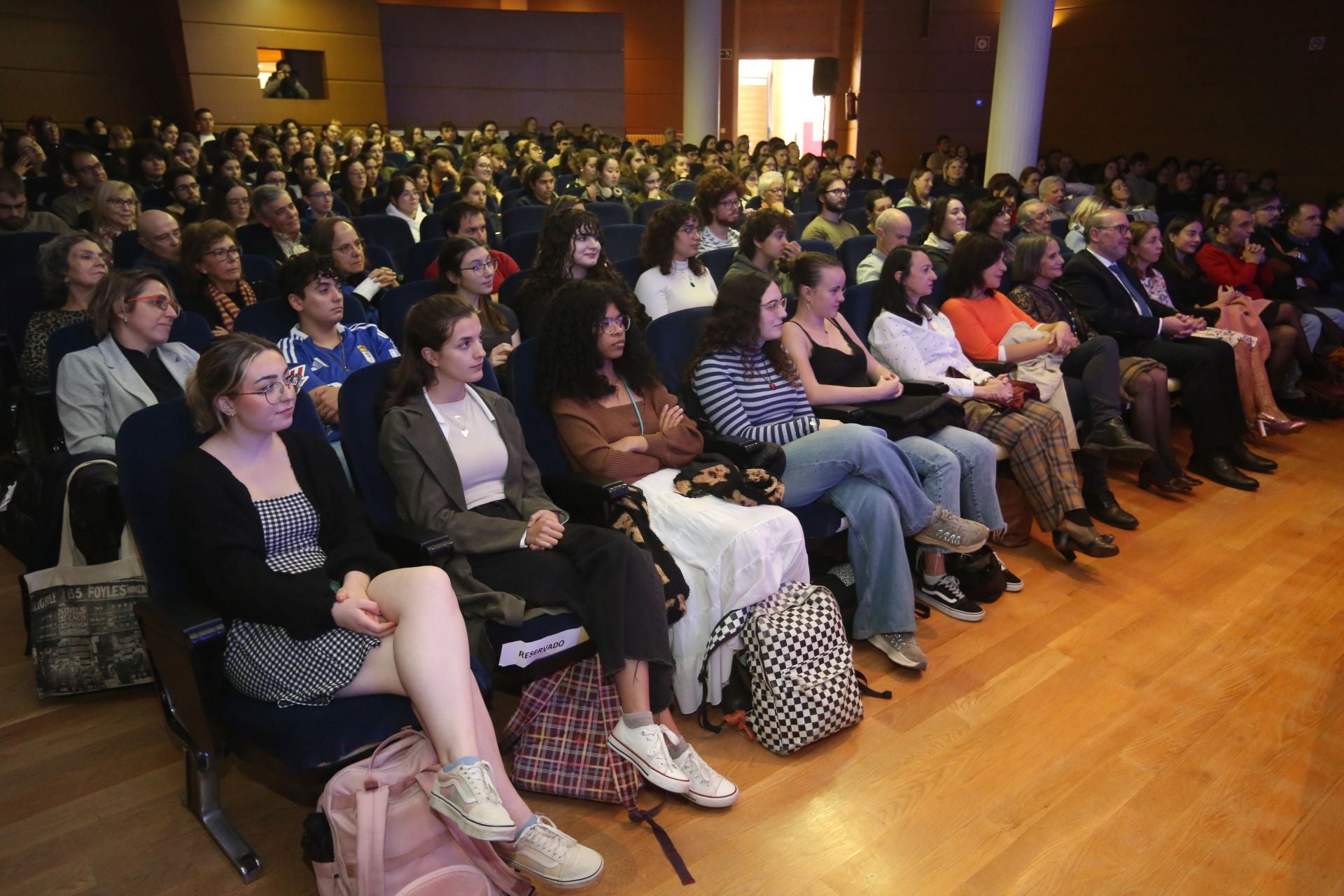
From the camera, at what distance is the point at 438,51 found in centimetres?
1344

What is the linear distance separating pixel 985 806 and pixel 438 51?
13728 millimetres

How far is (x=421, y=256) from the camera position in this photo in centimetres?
426

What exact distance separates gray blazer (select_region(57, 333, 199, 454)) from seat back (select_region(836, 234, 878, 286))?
2968 mm

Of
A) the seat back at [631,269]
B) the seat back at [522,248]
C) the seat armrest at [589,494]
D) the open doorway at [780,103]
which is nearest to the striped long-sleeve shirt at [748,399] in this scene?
the seat armrest at [589,494]

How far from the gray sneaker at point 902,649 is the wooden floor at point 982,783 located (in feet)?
0.17

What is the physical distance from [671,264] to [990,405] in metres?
1.41

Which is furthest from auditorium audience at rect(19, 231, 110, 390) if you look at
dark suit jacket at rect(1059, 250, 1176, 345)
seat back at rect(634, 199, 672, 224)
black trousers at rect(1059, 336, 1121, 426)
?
dark suit jacket at rect(1059, 250, 1176, 345)

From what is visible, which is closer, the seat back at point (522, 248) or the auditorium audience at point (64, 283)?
the auditorium audience at point (64, 283)

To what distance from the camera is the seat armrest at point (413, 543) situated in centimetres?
200

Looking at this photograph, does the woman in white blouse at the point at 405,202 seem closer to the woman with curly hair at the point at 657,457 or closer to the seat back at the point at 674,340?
the seat back at the point at 674,340

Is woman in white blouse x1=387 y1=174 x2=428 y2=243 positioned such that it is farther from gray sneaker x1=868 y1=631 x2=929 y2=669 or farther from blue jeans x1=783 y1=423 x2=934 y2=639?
gray sneaker x1=868 y1=631 x2=929 y2=669

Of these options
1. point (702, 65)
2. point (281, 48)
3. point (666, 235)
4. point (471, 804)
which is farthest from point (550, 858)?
point (281, 48)

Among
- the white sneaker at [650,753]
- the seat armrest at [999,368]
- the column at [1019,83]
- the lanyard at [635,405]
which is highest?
the column at [1019,83]

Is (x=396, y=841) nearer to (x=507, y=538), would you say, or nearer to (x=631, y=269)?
(x=507, y=538)
